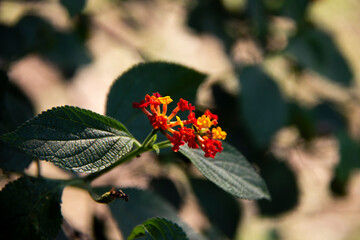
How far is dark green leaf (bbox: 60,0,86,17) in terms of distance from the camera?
69cm

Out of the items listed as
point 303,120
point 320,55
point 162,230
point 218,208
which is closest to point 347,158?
point 303,120

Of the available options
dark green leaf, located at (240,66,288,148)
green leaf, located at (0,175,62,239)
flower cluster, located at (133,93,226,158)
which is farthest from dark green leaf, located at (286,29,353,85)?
green leaf, located at (0,175,62,239)

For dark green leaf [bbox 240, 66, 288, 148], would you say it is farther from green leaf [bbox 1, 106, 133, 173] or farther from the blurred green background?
green leaf [bbox 1, 106, 133, 173]

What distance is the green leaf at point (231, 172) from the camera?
1.65 ft

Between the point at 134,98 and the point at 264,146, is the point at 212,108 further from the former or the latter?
the point at 134,98

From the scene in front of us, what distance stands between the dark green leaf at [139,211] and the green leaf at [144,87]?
0.39ft

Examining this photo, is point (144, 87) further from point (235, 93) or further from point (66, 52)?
point (235, 93)

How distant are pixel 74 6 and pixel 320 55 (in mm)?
824

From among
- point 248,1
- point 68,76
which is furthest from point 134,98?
point 68,76

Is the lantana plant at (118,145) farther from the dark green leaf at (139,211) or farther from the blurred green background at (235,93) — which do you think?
the blurred green background at (235,93)

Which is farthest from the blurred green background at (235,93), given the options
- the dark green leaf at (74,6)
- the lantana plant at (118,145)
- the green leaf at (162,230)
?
the green leaf at (162,230)

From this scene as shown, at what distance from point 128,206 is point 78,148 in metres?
0.23

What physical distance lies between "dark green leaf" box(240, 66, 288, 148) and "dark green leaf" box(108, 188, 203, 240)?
0.50 m

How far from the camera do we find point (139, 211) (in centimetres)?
64
